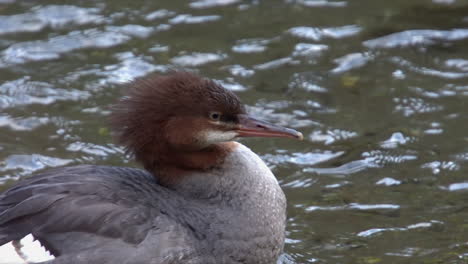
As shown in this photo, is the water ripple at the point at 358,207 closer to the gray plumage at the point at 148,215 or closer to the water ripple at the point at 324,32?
the gray plumage at the point at 148,215

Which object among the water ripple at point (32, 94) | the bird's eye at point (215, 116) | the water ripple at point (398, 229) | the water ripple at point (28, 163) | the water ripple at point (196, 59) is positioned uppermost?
the bird's eye at point (215, 116)

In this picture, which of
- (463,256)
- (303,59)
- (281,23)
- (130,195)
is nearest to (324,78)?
(303,59)

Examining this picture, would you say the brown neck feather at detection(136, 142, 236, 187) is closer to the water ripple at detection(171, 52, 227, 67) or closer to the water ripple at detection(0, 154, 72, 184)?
the water ripple at detection(0, 154, 72, 184)

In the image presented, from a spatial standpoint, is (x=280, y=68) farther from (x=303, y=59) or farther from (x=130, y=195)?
(x=130, y=195)

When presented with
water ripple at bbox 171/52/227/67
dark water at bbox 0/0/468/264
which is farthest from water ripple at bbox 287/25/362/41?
water ripple at bbox 171/52/227/67

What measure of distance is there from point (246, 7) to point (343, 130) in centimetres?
236

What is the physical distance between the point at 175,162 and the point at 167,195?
22cm

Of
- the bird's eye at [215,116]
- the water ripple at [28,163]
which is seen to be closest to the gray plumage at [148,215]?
the bird's eye at [215,116]

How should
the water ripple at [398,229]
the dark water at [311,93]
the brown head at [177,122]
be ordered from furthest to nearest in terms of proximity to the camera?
the dark water at [311,93], the water ripple at [398,229], the brown head at [177,122]

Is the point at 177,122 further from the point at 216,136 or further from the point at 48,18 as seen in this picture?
the point at 48,18

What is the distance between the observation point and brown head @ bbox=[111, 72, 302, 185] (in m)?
5.63

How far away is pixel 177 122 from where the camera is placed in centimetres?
564

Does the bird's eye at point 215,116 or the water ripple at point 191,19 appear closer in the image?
the bird's eye at point 215,116

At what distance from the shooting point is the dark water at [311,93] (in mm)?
6598
